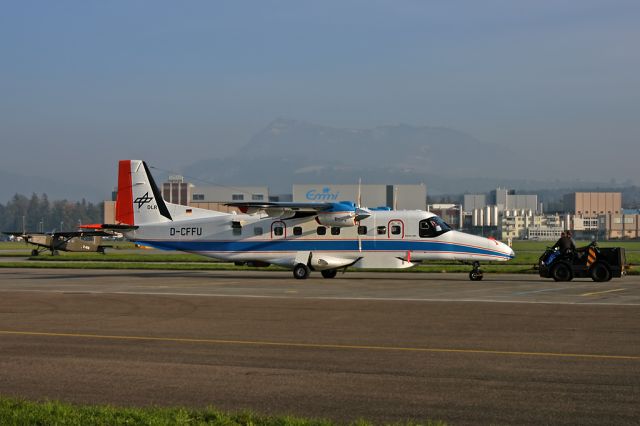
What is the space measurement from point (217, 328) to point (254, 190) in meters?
168

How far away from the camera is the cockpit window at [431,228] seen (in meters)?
34.9

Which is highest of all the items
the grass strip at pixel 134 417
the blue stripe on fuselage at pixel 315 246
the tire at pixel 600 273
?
the blue stripe on fuselage at pixel 315 246

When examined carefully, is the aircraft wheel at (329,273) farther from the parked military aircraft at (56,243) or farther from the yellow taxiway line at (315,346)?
the parked military aircraft at (56,243)

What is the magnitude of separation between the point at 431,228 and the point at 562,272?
563 centimetres

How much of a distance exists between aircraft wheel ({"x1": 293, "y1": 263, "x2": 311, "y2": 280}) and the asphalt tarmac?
330 inches

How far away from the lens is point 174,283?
32875 mm

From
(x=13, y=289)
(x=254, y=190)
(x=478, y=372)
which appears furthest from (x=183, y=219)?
(x=254, y=190)

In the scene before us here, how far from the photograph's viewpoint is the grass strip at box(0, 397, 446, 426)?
919 centimetres

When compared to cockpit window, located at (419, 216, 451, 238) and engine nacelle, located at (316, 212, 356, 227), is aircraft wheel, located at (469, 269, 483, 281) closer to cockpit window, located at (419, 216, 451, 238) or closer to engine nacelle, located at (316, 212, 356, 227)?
cockpit window, located at (419, 216, 451, 238)

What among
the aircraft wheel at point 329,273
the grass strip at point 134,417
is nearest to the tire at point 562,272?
the aircraft wheel at point 329,273

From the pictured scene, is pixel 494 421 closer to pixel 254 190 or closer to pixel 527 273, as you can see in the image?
pixel 527 273

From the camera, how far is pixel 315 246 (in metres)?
36.2

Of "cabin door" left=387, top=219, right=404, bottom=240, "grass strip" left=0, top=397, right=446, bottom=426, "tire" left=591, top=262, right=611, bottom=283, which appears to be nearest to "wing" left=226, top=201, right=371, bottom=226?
"cabin door" left=387, top=219, right=404, bottom=240

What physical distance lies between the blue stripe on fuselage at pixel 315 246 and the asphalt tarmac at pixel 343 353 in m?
7.48
